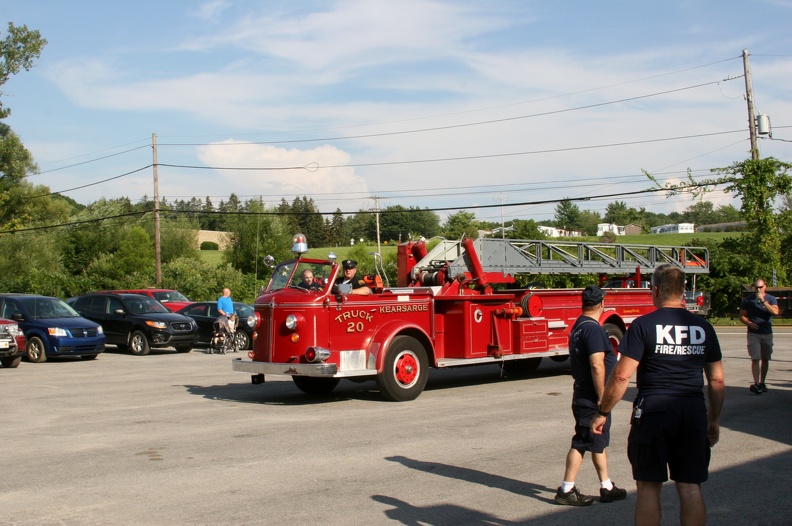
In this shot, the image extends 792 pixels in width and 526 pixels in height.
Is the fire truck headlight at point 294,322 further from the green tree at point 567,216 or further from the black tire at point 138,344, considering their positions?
the green tree at point 567,216

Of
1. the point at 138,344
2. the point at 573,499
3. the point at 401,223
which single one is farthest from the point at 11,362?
the point at 401,223

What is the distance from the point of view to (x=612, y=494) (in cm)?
654

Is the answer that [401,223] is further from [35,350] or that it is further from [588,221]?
[588,221]

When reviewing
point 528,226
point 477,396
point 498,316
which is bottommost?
point 477,396

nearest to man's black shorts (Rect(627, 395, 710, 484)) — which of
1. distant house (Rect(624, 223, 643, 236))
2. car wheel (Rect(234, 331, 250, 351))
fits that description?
car wheel (Rect(234, 331, 250, 351))

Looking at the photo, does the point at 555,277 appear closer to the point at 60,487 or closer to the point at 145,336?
the point at 145,336

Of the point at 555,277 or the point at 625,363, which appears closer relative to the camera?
the point at 625,363

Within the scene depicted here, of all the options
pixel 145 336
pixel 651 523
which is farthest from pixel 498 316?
pixel 145 336

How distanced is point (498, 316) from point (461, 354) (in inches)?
42.2

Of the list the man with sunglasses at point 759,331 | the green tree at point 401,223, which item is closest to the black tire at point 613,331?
the man with sunglasses at point 759,331

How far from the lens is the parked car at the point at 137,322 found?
884 inches

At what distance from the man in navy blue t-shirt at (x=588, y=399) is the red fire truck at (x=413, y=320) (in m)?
5.23

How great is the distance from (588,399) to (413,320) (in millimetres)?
6122

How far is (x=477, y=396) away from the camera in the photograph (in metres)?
12.8
